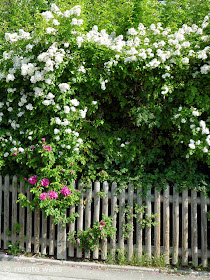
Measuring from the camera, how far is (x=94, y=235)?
428 centimetres

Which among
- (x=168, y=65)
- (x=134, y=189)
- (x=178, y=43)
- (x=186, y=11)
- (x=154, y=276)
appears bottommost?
(x=154, y=276)

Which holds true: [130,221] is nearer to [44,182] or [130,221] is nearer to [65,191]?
[65,191]

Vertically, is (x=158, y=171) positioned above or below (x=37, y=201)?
above

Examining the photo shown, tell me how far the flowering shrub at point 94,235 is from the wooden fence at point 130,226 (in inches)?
3.2

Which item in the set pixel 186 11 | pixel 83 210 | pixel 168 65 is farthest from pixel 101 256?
pixel 186 11

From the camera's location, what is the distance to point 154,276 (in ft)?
13.2

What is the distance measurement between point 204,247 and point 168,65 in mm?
2494

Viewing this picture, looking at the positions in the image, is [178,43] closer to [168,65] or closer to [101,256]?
[168,65]

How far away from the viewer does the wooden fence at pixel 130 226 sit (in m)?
4.21

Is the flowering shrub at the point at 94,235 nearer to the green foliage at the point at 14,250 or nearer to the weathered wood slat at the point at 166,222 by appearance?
the weathered wood slat at the point at 166,222

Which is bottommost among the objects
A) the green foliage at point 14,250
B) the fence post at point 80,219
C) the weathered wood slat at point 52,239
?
the green foliage at point 14,250

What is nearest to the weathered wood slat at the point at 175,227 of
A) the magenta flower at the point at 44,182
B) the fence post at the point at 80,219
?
the fence post at the point at 80,219

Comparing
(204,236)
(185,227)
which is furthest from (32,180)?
(204,236)

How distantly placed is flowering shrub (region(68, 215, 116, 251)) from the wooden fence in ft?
0.27
